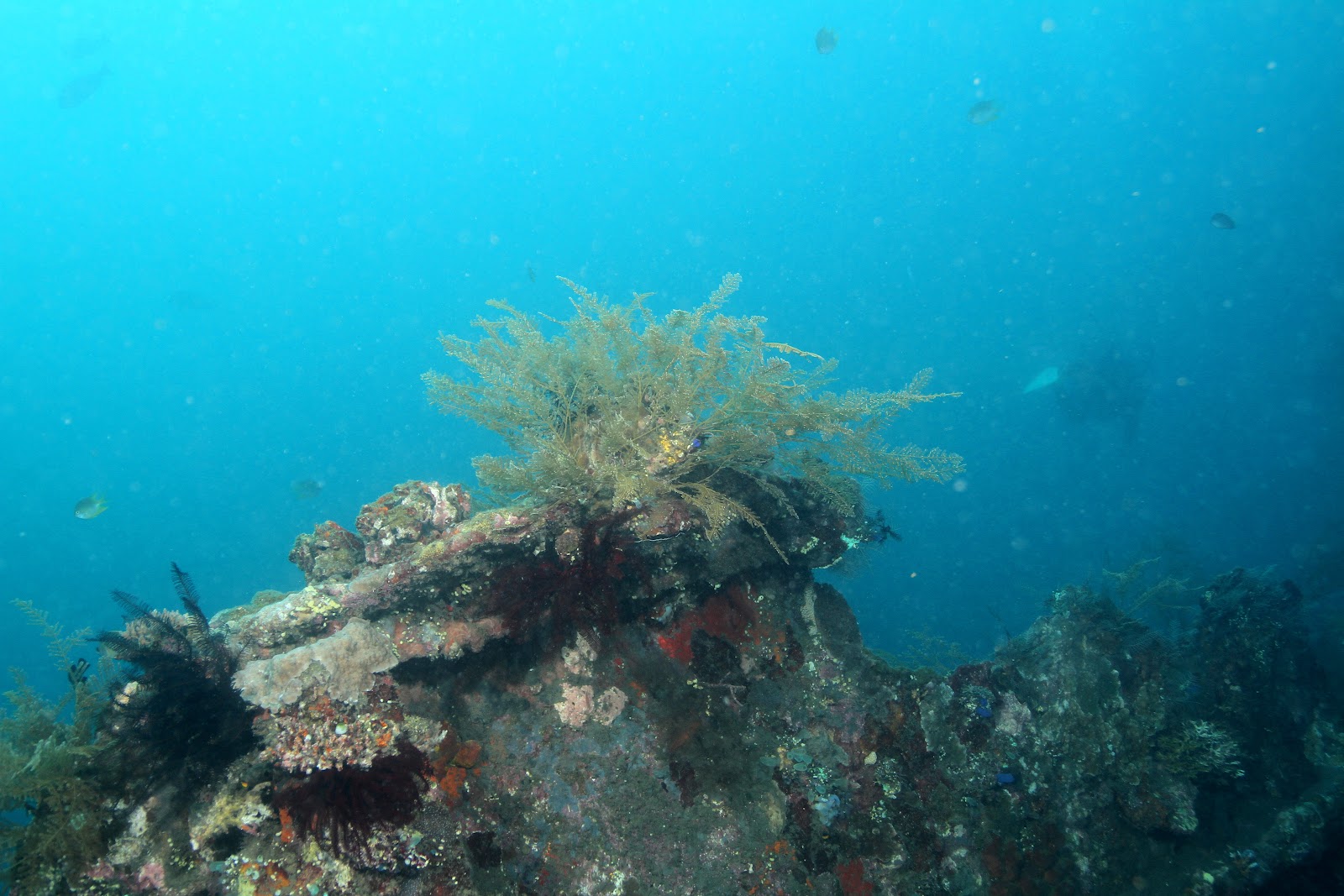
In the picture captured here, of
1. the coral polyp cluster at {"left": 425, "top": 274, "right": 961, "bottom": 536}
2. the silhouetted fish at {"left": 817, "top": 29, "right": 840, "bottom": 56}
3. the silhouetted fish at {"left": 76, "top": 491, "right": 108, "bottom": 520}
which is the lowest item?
the coral polyp cluster at {"left": 425, "top": 274, "right": 961, "bottom": 536}

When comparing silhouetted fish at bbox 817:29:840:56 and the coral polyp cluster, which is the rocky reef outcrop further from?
silhouetted fish at bbox 817:29:840:56

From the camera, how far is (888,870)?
4.55 metres

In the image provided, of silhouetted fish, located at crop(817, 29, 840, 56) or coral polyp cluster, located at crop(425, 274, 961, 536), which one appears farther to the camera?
silhouetted fish, located at crop(817, 29, 840, 56)

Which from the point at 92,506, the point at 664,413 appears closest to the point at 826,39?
the point at 664,413

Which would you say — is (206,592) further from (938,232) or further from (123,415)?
(938,232)

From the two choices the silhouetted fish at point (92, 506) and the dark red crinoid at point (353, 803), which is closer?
the dark red crinoid at point (353, 803)

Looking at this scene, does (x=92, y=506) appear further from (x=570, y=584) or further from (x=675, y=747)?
(x=675, y=747)

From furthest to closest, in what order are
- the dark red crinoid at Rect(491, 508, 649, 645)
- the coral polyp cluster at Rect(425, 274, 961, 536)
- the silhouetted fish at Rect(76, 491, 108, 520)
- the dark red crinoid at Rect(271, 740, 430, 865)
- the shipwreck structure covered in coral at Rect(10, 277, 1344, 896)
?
the silhouetted fish at Rect(76, 491, 108, 520) → the coral polyp cluster at Rect(425, 274, 961, 536) → the dark red crinoid at Rect(491, 508, 649, 645) → the shipwreck structure covered in coral at Rect(10, 277, 1344, 896) → the dark red crinoid at Rect(271, 740, 430, 865)

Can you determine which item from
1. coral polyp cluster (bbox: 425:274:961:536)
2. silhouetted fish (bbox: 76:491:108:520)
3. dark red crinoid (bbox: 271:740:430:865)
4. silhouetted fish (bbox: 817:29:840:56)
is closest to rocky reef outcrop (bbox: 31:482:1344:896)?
dark red crinoid (bbox: 271:740:430:865)

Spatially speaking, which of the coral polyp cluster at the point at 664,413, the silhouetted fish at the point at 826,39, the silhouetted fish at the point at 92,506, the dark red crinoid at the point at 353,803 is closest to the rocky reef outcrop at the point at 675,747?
the dark red crinoid at the point at 353,803

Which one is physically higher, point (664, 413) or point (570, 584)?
point (664, 413)

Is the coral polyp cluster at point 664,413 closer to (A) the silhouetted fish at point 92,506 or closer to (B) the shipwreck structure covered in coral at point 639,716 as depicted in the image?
(B) the shipwreck structure covered in coral at point 639,716

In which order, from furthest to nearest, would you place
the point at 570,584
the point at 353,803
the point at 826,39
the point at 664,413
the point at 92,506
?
the point at 826,39 < the point at 92,506 < the point at 664,413 < the point at 570,584 < the point at 353,803

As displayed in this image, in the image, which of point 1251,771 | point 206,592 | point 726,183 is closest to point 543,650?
point 1251,771
